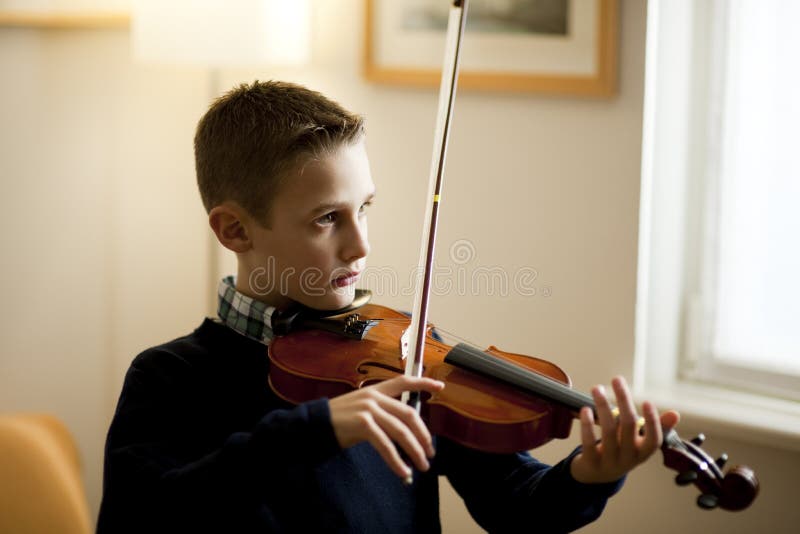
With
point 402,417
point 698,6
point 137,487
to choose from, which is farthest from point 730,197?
point 137,487

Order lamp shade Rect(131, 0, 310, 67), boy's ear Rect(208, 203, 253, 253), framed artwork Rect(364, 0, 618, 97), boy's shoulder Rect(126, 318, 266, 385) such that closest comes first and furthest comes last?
boy's shoulder Rect(126, 318, 266, 385)
boy's ear Rect(208, 203, 253, 253)
framed artwork Rect(364, 0, 618, 97)
lamp shade Rect(131, 0, 310, 67)

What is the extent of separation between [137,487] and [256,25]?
38.5 inches

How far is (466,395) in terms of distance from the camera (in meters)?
A: 0.93

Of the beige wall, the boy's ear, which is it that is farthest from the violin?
the beige wall

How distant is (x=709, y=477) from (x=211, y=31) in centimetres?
121

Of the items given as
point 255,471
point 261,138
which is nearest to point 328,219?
point 261,138

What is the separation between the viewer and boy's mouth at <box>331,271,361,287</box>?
1103mm

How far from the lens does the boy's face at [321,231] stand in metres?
1.09

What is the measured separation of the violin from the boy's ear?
107 mm

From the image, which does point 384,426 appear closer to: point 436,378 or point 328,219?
point 436,378

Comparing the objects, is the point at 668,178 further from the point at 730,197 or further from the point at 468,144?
the point at 468,144

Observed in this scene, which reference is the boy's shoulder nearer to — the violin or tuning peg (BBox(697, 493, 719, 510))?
the violin

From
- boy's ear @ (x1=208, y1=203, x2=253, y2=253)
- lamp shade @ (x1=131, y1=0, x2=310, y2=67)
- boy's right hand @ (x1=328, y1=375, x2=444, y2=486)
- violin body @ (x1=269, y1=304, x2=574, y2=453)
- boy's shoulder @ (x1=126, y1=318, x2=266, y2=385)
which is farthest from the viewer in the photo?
lamp shade @ (x1=131, y1=0, x2=310, y2=67)

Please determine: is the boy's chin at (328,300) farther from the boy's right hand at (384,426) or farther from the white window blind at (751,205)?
the white window blind at (751,205)
